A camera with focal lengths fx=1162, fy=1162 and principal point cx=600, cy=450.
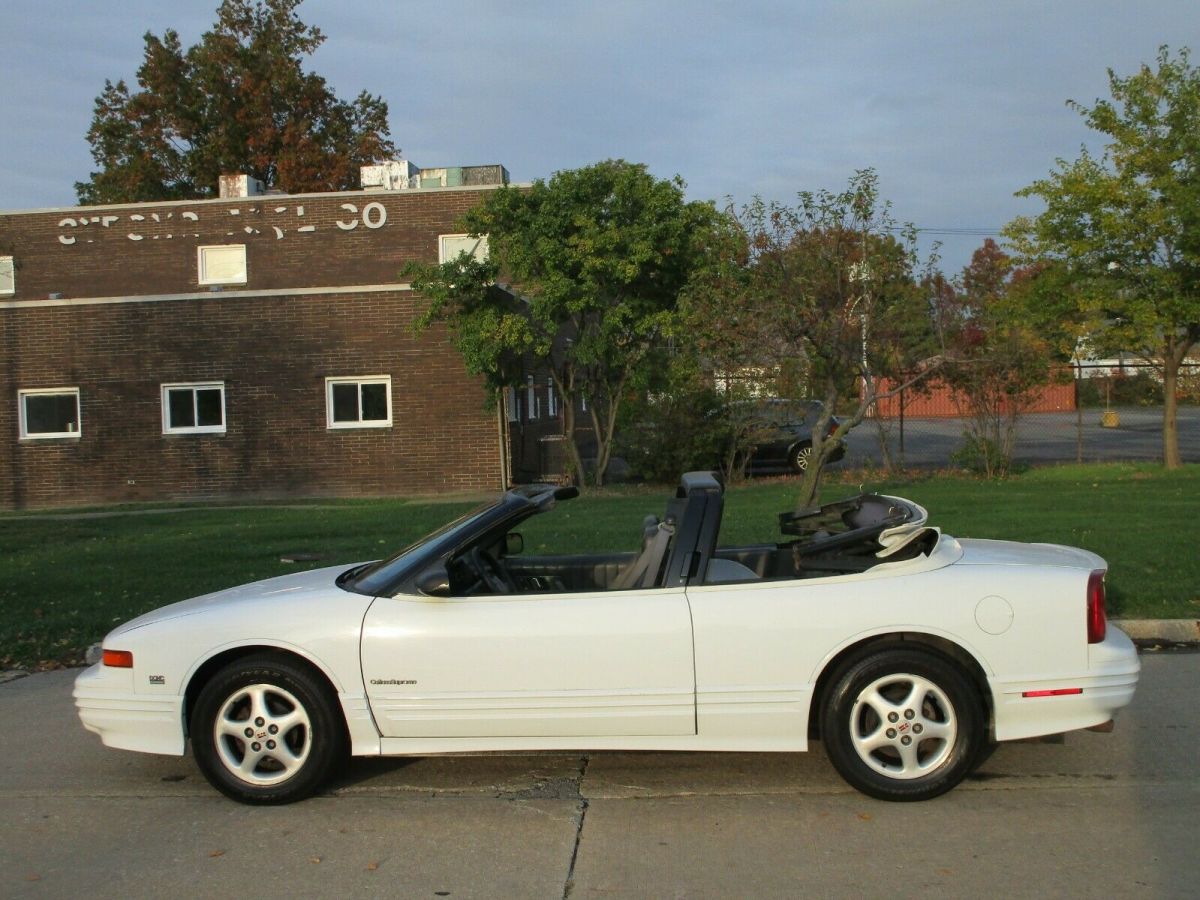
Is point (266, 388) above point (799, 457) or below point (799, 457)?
above

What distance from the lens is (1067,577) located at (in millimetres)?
5062

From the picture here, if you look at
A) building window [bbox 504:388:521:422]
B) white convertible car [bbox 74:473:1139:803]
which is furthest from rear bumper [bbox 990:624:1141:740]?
building window [bbox 504:388:521:422]

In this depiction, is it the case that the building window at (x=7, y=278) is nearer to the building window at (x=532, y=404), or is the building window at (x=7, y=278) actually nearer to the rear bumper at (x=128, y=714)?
the building window at (x=532, y=404)

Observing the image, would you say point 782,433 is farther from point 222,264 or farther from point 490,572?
point 490,572

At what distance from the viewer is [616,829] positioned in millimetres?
4844

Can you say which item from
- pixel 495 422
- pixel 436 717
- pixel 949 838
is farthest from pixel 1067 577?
pixel 495 422

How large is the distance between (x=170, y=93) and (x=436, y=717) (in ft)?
141

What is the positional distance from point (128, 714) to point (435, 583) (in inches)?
59.5

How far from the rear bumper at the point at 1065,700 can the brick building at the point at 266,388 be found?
17.5 meters

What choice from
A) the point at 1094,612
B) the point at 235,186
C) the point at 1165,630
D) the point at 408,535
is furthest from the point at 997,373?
the point at 235,186

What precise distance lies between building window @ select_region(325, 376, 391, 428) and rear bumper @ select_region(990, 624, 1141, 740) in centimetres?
1857

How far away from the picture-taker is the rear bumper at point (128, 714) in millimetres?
5188

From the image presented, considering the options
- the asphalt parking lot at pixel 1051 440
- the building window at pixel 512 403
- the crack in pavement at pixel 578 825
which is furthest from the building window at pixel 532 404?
the crack in pavement at pixel 578 825

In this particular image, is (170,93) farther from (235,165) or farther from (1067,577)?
(1067,577)
